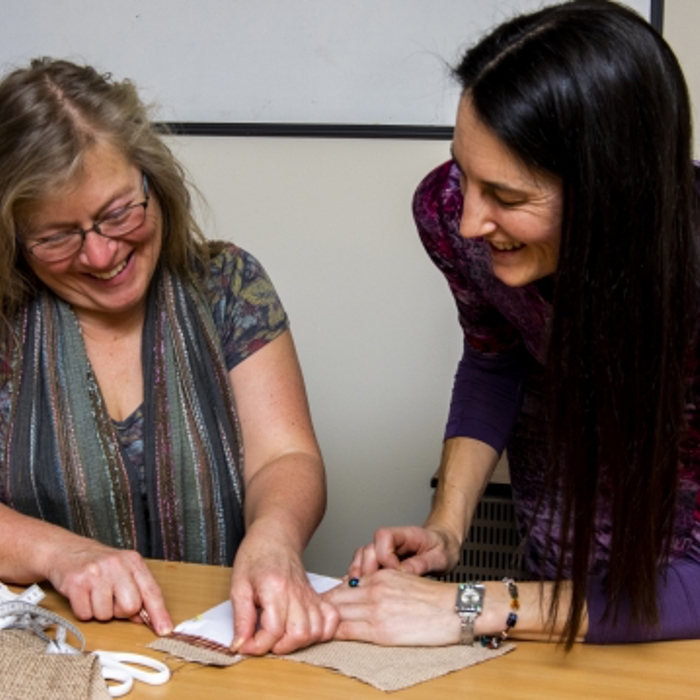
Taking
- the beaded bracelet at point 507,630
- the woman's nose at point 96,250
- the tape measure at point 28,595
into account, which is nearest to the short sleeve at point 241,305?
the woman's nose at point 96,250

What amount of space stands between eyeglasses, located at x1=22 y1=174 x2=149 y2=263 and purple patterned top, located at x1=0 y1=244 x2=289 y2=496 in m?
0.20

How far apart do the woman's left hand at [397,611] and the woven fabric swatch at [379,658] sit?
0.01 metres

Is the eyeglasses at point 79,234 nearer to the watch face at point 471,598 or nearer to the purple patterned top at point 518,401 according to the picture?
the purple patterned top at point 518,401

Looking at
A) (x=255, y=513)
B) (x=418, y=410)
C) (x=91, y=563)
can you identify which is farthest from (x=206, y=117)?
(x=91, y=563)

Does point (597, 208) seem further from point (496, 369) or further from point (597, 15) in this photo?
point (496, 369)

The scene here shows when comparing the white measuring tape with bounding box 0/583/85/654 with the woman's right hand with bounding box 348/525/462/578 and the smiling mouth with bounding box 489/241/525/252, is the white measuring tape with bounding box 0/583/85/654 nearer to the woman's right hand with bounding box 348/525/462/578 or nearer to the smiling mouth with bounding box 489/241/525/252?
the woman's right hand with bounding box 348/525/462/578

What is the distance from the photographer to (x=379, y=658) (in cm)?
110

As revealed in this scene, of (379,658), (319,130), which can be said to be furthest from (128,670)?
(319,130)

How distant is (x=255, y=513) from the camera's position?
1480 millimetres

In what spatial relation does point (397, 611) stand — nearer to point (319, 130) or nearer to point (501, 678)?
point (501, 678)

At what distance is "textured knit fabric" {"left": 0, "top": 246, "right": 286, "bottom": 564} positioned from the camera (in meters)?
1.54

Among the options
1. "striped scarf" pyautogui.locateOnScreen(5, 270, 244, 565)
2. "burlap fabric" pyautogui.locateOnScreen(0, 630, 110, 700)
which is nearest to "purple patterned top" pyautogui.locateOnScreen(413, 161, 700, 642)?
"striped scarf" pyautogui.locateOnScreen(5, 270, 244, 565)

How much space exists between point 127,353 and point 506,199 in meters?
0.75

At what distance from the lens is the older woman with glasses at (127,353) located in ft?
4.63
